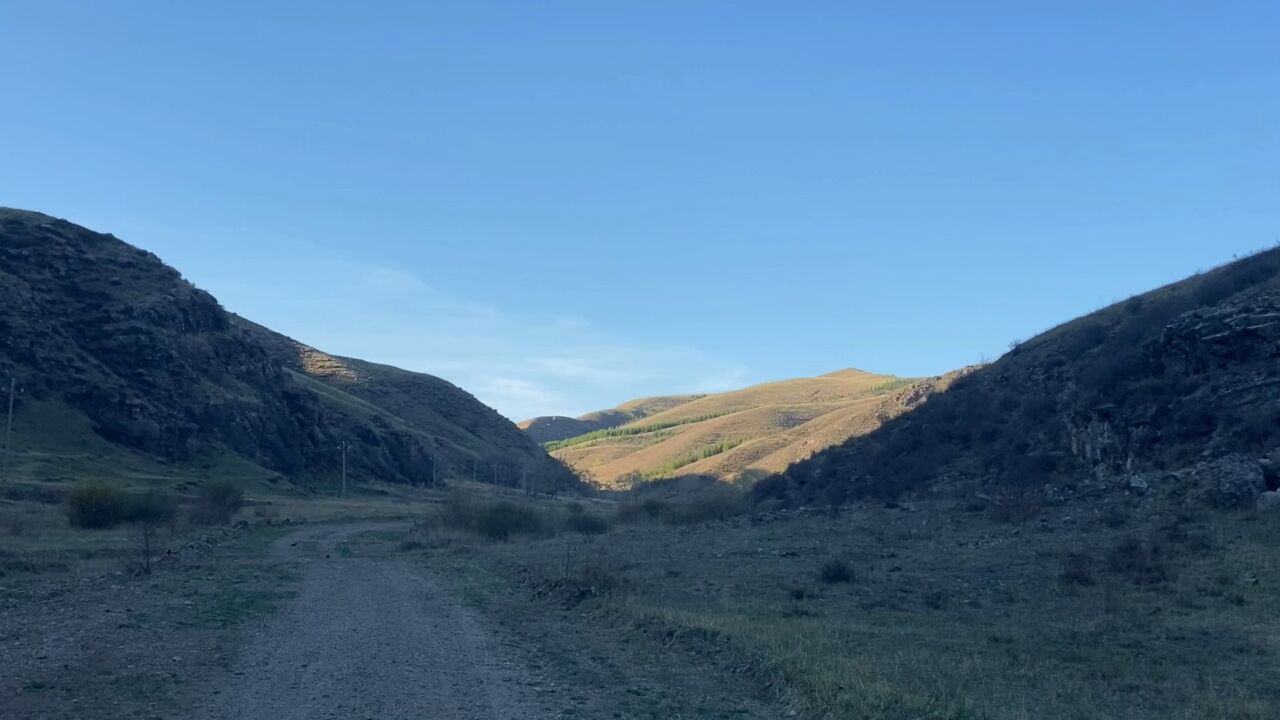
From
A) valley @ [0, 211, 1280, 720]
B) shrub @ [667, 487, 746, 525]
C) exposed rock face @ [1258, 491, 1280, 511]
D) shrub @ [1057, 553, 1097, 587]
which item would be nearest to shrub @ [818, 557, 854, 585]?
valley @ [0, 211, 1280, 720]

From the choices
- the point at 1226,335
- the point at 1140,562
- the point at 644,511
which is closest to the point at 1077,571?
the point at 1140,562

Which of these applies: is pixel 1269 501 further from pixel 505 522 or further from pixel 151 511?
pixel 151 511

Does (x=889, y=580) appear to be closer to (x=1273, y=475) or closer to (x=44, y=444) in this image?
(x=1273, y=475)

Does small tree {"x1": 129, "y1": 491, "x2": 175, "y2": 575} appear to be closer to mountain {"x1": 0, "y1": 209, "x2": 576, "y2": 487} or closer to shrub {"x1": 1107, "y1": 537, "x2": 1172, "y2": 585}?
mountain {"x1": 0, "y1": 209, "x2": 576, "y2": 487}

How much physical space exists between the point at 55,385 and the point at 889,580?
82642mm

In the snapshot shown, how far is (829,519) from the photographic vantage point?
37.9 m

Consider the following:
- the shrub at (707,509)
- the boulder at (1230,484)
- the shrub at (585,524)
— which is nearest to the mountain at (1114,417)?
the boulder at (1230,484)

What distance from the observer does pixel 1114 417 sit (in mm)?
36250

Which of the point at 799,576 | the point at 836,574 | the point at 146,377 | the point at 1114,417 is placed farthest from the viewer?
the point at 146,377

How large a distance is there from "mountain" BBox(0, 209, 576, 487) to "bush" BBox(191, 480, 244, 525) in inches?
767

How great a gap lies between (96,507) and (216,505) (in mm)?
9690

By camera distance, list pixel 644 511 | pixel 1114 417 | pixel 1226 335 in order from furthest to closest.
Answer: pixel 644 511, pixel 1114 417, pixel 1226 335

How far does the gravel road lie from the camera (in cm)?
1000

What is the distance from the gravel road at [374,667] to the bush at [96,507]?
26306mm
